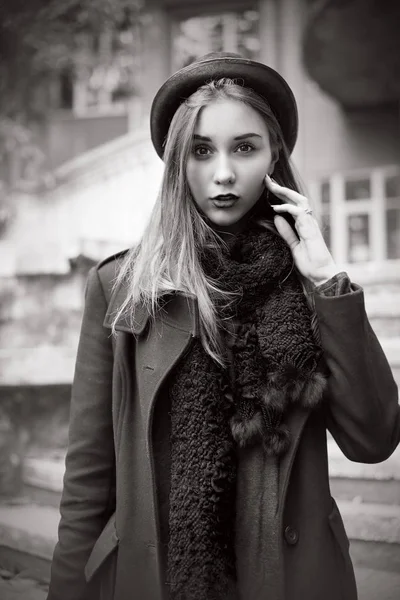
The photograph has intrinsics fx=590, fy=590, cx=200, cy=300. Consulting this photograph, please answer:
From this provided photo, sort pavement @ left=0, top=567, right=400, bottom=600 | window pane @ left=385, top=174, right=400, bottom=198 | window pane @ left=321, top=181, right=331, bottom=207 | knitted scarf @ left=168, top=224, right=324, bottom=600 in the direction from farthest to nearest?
window pane @ left=321, top=181, right=331, bottom=207
window pane @ left=385, top=174, right=400, bottom=198
pavement @ left=0, top=567, right=400, bottom=600
knitted scarf @ left=168, top=224, right=324, bottom=600

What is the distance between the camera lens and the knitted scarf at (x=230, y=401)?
130cm

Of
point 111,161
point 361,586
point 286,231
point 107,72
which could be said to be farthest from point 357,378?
point 107,72

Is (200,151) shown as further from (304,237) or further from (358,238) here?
(358,238)

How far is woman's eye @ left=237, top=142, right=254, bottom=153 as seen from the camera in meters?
1.44

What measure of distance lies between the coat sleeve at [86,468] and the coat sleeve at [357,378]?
1.79ft

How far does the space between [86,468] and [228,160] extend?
82 cm

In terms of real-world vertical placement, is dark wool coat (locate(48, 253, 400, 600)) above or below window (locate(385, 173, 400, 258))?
below

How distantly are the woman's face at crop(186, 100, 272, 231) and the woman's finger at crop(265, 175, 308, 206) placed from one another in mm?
22

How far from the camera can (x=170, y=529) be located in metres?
1.34

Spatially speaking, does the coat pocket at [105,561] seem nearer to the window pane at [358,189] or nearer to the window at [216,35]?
the window pane at [358,189]

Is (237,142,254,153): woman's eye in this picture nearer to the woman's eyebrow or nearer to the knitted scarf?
the woman's eyebrow

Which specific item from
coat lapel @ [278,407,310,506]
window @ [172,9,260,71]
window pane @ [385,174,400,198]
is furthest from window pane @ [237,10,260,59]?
coat lapel @ [278,407,310,506]

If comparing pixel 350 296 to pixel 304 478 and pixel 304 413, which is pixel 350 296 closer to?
pixel 304 413

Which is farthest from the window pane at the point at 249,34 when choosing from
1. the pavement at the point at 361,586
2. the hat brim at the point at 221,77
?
the pavement at the point at 361,586
